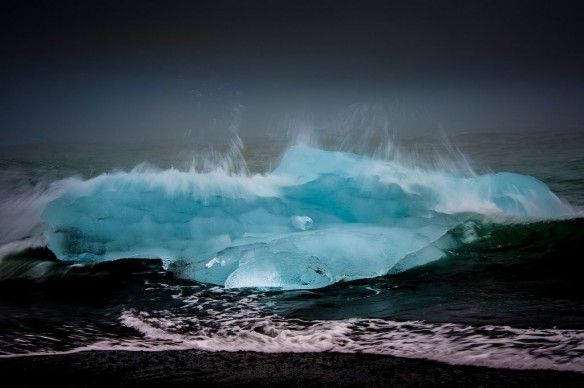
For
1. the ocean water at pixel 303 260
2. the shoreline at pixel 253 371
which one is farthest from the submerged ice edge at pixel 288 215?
the shoreline at pixel 253 371

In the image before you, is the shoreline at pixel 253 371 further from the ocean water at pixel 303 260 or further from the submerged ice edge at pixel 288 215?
the submerged ice edge at pixel 288 215

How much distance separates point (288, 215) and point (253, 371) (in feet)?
9.50

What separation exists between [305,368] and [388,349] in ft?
1.41

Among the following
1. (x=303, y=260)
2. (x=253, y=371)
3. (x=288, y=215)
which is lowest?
(x=253, y=371)

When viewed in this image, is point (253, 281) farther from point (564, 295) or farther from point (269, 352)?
point (564, 295)

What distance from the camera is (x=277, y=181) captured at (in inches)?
215

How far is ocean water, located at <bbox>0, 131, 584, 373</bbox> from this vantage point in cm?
240

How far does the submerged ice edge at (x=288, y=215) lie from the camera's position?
12.1 ft

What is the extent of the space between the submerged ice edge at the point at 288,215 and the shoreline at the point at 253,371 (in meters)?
1.30

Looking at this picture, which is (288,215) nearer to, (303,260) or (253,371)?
(303,260)

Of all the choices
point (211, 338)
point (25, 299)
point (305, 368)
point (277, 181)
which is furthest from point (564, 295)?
point (25, 299)

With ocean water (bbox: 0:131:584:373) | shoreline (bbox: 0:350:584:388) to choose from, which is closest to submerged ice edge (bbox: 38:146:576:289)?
ocean water (bbox: 0:131:584:373)

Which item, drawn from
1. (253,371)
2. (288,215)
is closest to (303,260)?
(288,215)

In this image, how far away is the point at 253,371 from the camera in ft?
6.58
